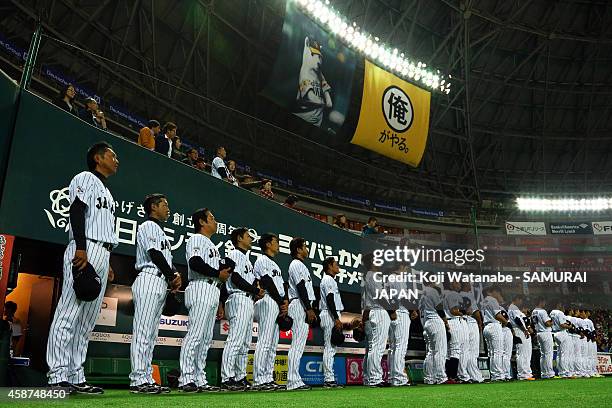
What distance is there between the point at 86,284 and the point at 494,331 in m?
7.54

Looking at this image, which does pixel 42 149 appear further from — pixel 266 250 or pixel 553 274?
pixel 553 274

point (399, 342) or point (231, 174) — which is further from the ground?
point (231, 174)

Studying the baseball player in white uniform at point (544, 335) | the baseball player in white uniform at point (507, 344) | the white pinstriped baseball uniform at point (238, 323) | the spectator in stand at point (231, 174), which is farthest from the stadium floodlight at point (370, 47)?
the white pinstriped baseball uniform at point (238, 323)

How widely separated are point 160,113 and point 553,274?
12.7 metres

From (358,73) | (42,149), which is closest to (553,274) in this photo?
(42,149)

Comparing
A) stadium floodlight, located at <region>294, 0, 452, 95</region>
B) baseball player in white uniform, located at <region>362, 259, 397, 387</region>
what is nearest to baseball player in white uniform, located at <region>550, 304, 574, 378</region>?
baseball player in white uniform, located at <region>362, 259, 397, 387</region>

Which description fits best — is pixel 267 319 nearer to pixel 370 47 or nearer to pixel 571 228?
pixel 370 47

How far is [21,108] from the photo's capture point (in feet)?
18.2

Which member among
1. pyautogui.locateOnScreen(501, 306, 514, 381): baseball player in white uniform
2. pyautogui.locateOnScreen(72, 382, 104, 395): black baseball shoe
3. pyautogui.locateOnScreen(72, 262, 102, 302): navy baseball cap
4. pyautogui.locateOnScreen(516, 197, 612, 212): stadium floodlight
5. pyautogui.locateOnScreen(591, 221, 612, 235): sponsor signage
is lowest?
pyautogui.locateOnScreen(72, 382, 104, 395): black baseball shoe

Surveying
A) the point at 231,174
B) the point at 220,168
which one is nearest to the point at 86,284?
the point at 220,168

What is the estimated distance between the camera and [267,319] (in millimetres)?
5922

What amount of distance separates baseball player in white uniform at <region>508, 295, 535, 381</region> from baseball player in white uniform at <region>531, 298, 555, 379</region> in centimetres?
55

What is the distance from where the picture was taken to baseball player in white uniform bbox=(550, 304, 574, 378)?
1097 centimetres

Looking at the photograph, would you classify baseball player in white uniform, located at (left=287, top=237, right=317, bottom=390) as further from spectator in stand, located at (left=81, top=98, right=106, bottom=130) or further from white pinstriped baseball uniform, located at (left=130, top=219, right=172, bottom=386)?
spectator in stand, located at (left=81, top=98, right=106, bottom=130)
